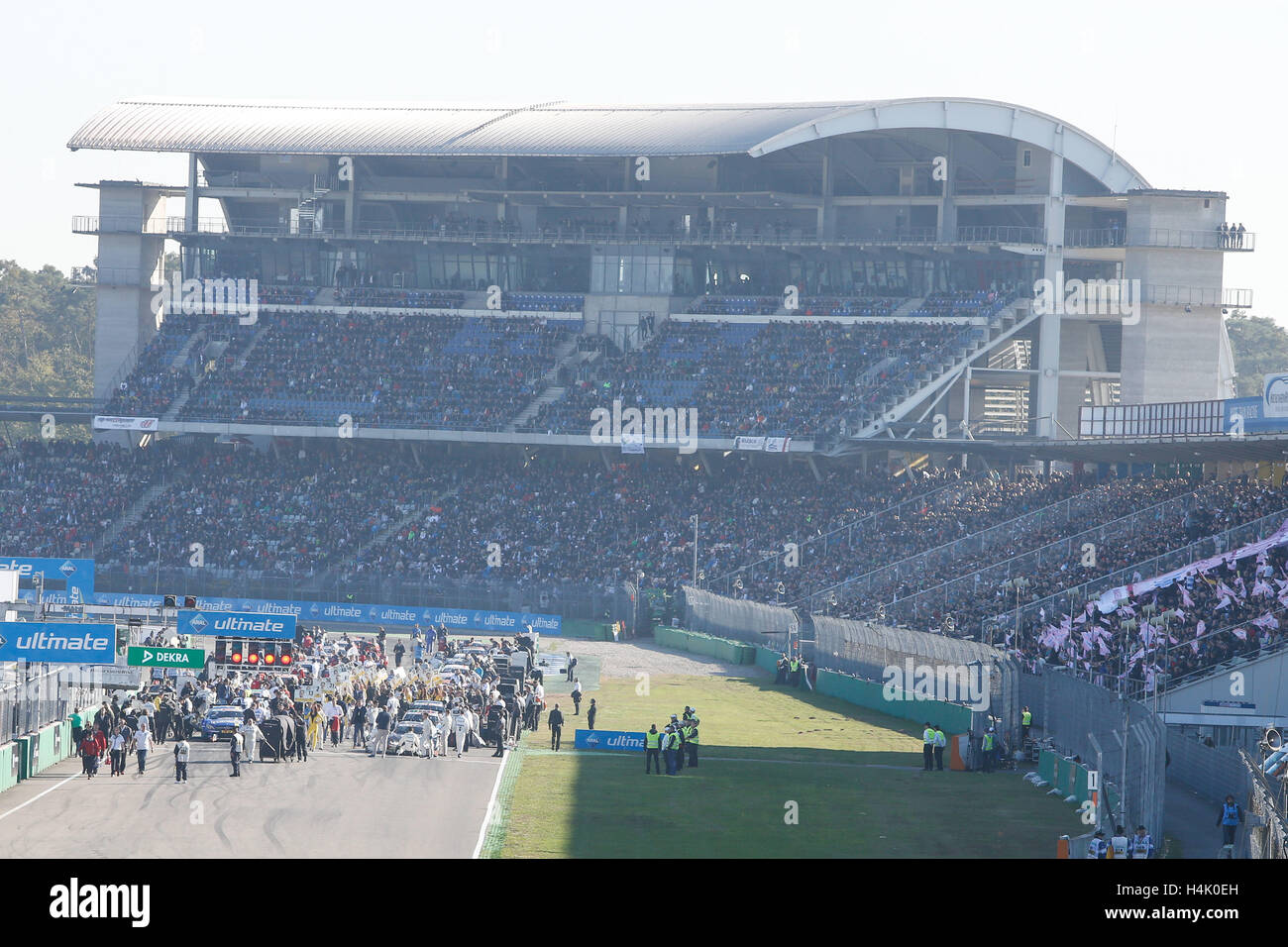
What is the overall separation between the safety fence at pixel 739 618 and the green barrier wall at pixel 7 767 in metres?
27.8

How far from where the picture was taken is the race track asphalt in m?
28.4

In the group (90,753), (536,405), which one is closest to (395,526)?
(536,405)

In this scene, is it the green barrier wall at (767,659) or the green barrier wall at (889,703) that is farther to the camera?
the green barrier wall at (767,659)

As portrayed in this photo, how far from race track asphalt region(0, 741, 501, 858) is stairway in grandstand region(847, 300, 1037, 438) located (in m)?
32.9

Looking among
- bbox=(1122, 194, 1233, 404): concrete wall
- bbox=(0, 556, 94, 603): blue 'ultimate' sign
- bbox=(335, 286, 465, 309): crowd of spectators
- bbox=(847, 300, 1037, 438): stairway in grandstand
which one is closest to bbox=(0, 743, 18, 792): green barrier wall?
bbox=(0, 556, 94, 603): blue 'ultimate' sign

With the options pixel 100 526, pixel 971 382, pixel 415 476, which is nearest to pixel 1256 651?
pixel 971 382

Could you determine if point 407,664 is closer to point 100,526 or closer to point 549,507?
point 549,507

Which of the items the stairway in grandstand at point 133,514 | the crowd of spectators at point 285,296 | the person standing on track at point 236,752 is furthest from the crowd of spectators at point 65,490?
the person standing on track at point 236,752

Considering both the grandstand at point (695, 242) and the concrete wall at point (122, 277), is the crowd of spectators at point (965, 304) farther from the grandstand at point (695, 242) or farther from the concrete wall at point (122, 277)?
the concrete wall at point (122, 277)

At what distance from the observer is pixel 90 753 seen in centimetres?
3562

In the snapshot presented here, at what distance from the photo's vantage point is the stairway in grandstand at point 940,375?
2731 inches

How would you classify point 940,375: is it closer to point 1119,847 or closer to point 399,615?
point 399,615

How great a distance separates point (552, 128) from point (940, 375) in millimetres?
21123
